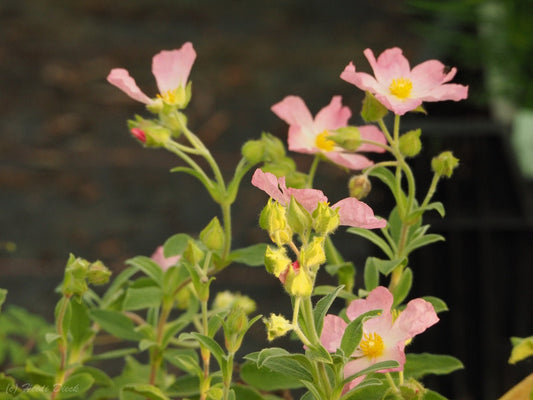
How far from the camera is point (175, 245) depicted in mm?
517

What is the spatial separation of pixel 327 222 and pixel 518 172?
1.06 m

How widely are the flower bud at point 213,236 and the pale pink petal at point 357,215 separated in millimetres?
92

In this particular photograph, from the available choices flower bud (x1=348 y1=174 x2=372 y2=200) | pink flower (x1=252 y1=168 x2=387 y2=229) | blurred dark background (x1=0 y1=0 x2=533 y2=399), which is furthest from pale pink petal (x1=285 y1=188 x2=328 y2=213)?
blurred dark background (x1=0 y1=0 x2=533 y2=399)

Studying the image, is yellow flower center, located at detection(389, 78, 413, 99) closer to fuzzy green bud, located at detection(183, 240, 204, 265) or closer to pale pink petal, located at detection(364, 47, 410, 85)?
pale pink petal, located at detection(364, 47, 410, 85)

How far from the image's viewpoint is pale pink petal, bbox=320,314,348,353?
0.43 m

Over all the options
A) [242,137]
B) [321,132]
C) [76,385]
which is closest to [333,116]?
[321,132]

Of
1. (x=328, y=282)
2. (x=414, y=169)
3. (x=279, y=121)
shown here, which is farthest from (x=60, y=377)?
(x=279, y=121)

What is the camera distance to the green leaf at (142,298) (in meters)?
0.53

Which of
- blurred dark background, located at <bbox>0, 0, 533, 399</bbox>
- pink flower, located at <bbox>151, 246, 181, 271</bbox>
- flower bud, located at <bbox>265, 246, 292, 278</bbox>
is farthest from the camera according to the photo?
blurred dark background, located at <bbox>0, 0, 533, 399</bbox>

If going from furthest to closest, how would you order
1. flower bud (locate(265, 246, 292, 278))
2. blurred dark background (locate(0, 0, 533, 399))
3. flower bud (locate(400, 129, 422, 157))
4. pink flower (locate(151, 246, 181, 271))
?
blurred dark background (locate(0, 0, 533, 399)), pink flower (locate(151, 246, 181, 271)), flower bud (locate(400, 129, 422, 157)), flower bud (locate(265, 246, 292, 278))

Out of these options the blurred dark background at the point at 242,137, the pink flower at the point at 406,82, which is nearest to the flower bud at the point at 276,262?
the pink flower at the point at 406,82

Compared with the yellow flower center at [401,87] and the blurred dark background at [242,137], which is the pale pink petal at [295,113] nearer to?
the yellow flower center at [401,87]

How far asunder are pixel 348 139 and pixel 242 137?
87.6 inches

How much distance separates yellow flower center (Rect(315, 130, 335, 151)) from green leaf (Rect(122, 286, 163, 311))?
13 centimetres
